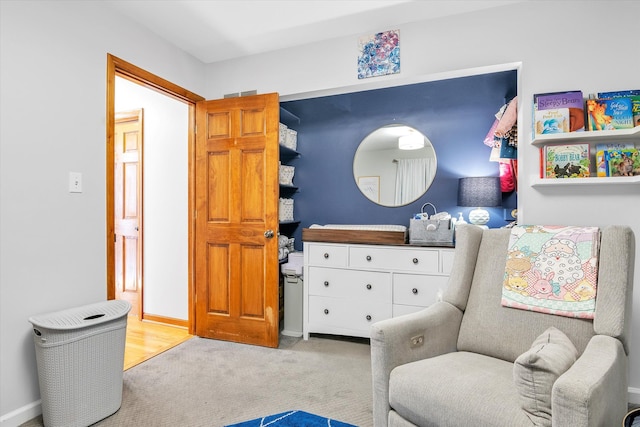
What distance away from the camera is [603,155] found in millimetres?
1919

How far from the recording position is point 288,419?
1.75m

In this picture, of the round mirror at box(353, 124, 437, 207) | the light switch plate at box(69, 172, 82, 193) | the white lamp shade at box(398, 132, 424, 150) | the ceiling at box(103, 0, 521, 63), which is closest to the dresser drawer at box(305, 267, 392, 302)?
the round mirror at box(353, 124, 437, 207)

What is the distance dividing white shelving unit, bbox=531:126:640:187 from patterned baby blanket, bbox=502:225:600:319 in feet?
1.67

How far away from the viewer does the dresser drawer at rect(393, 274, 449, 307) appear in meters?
2.46

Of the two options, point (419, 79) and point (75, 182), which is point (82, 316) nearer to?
point (75, 182)

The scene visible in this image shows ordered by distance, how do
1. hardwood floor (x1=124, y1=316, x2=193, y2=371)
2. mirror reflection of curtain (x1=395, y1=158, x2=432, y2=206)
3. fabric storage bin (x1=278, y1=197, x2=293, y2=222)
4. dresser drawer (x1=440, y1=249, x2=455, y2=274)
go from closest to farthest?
1. dresser drawer (x1=440, y1=249, x2=455, y2=274)
2. hardwood floor (x1=124, y1=316, x2=193, y2=371)
3. mirror reflection of curtain (x1=395, y1=158, x2=432, y2=206)
4. fabric storage bin (x1=278, y1=197, x2=293, y2=222)

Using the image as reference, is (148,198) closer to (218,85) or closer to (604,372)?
(218,85)

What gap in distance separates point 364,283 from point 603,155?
1730mm

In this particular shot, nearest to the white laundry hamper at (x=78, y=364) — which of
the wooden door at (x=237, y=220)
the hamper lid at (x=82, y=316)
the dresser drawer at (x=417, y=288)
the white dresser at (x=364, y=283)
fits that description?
the hamper lid at (x=82, y=316)

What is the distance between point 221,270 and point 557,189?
2558 millimetres

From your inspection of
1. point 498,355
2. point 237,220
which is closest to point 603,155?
point 498,355

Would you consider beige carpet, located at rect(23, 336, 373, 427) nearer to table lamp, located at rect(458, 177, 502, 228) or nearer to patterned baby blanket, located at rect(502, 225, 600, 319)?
patterned baby blanket, located at rect(502, 225, 600, 319)

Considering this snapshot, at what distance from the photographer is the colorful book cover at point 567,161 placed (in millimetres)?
1941

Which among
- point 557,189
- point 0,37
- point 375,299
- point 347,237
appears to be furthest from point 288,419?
point 0,37
